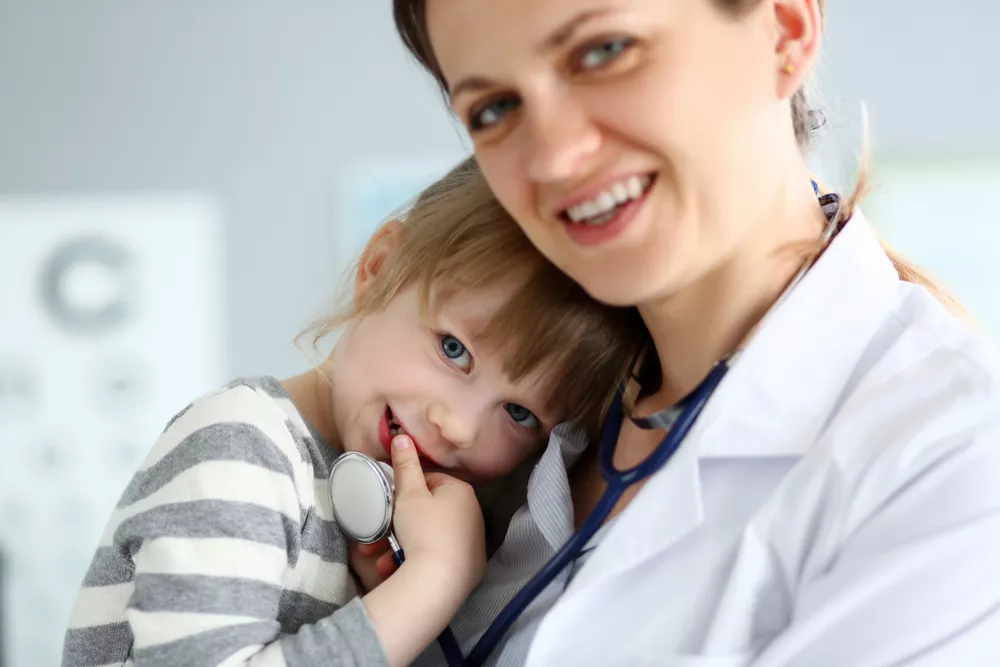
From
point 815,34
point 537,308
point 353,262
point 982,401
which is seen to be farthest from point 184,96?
point 982,401

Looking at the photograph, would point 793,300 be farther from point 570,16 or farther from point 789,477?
point 570,16

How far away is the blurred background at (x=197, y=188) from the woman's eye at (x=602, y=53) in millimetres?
2827

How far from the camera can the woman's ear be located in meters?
1.01

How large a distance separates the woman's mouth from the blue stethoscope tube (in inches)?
7.5

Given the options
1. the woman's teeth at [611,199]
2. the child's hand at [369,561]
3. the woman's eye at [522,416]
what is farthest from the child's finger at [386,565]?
the woman's teeth at [611,199]

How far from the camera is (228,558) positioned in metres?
1.01

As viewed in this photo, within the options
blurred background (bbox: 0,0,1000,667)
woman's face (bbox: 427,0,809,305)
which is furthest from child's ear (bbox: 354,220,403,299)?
blurred background (bbox: 0,0,1000,667)

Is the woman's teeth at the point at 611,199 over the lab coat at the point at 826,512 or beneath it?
over

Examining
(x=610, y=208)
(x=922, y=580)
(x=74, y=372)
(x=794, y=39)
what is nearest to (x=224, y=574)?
(x=610, y=208)

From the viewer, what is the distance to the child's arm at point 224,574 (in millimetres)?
991

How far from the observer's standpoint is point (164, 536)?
1.01 m

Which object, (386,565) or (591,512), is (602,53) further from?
(386,565)

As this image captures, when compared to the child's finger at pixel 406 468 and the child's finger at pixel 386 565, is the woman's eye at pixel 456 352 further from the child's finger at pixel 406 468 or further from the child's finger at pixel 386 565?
the child's finger at pixel 386 565

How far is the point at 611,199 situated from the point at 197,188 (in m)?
3.03
